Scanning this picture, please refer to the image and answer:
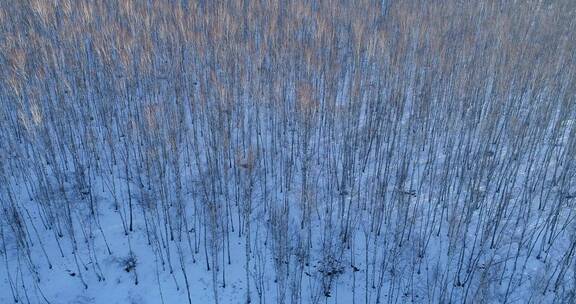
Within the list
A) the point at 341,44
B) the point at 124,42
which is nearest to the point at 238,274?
the point at 124,42

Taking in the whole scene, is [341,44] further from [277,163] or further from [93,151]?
[93,151]

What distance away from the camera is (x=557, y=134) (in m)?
4.53

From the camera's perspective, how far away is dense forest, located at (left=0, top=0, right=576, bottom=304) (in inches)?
142

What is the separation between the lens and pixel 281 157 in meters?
4.59

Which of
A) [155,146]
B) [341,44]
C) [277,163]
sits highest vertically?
[341,44]

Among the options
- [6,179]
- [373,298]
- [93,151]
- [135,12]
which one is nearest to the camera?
[373,298]

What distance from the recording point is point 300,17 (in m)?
6.60

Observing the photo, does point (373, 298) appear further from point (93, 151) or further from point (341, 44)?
point (341, 44)

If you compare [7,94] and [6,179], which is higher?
[7,94]

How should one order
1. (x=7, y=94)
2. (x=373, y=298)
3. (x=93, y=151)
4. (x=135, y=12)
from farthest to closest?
(x=135, y=12) < (x=7, y=94) < (x=93, y=151) < (x=373, y=298)

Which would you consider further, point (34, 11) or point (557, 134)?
point (34, 11)

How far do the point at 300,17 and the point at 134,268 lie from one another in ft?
14.8

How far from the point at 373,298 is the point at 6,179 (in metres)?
3.58

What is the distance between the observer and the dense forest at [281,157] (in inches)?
142
